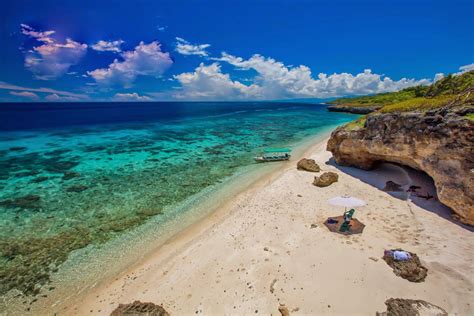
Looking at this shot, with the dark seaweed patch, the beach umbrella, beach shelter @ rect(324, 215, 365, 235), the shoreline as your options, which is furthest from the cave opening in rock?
the dark seaweed patch

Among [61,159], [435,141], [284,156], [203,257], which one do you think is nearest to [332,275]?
[203,257]

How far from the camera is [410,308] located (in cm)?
672

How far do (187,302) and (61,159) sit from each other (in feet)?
95.0

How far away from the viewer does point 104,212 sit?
14.8 metres

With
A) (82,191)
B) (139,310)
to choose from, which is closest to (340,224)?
(139,310)

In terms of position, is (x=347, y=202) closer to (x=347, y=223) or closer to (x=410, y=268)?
(x=347, y=223)

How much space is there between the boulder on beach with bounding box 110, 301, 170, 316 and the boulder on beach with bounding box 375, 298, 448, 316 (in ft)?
23.4

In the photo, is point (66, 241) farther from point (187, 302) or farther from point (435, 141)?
point (435, 141)

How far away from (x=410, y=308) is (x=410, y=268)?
72.7 inches

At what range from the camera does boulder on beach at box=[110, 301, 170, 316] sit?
7289 mm

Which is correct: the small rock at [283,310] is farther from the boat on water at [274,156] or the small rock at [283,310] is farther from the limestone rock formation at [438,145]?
the boat on water at [274,156]

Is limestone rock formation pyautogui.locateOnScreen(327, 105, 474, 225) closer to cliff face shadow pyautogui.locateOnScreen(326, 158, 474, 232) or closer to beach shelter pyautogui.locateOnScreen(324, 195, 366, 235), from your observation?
cliff face shadow pyautogui.locateOnScreen(326, 158, 474, 232)

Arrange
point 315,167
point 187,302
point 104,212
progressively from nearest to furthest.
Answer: point 187,302 → point 104,212 → point 315,167

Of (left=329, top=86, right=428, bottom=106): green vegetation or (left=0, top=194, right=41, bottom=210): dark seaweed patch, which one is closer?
(left=0, top=194, right=41, bottom=210): dark seaweed patch
